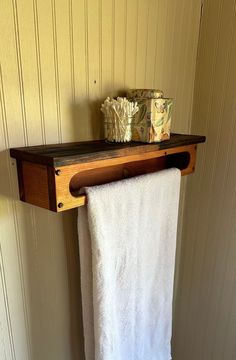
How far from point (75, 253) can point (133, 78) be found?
0.51 meters

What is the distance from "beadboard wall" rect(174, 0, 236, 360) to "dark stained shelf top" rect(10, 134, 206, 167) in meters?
0.32

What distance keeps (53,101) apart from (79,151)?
0.46ft

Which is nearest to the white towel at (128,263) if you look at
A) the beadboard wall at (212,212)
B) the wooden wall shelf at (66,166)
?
the wooden wall shelf at (66,166)

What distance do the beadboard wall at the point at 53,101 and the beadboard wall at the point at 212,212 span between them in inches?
6.7

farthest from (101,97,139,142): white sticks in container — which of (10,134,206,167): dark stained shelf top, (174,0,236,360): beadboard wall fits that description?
(174,0,236,360): beadboard wall

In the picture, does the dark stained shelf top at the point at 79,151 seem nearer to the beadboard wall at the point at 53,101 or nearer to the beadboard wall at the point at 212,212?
the beadboard wall at the point at 53,101

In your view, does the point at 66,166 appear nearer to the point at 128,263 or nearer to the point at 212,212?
the point at 128,263

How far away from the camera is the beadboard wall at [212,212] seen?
942 mm

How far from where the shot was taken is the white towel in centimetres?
66

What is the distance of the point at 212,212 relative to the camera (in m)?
1.06

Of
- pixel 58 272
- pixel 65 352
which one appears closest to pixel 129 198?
pixel 58 272

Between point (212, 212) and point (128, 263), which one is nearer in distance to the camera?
point (128, 263)

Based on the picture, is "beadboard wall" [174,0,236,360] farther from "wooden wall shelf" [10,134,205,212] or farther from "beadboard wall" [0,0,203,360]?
"wooden wall shelf" [10,134,205,212]

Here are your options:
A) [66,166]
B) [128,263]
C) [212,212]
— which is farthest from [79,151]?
[212,212]
